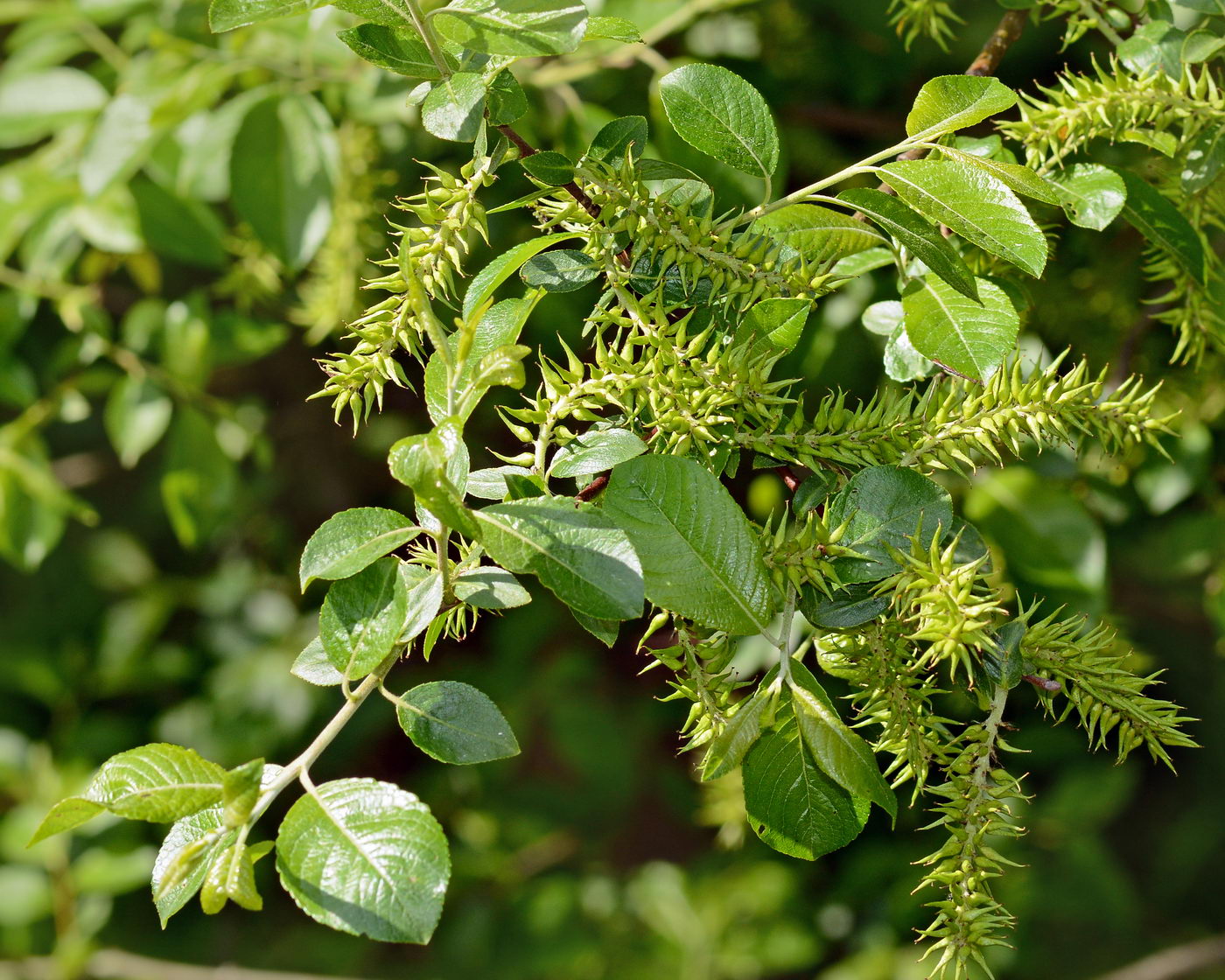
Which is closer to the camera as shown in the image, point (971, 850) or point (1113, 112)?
point (971, 850)

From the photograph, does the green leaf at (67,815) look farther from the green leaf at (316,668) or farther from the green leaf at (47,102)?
the green leaf at (47,102)

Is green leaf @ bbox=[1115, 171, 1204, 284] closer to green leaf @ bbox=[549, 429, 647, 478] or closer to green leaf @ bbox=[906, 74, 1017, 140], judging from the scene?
green leaf @ bbox=[906, 74, 1017, 140]

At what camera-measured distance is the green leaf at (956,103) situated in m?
0.57

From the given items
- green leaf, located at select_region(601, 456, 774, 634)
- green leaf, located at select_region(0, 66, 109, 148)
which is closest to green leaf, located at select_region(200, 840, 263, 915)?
green leaf, located at select_region(601, 456, 774, 634)

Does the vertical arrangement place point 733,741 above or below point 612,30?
below

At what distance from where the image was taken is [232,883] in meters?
0.48

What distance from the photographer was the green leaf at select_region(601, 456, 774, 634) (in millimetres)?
515

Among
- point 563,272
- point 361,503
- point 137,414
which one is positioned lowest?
point 361,503

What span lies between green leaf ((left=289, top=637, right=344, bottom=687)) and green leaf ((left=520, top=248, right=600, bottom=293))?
233 millimetres

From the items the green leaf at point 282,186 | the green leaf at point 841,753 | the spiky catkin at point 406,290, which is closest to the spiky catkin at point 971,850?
the green leaf at point 841,753

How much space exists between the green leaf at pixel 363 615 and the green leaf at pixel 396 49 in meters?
0.27

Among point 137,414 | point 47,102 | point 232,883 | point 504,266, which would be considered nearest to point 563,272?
point 504,266

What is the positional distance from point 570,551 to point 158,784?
0.24 meters

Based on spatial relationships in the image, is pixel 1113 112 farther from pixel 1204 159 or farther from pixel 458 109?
pixel 458 109
